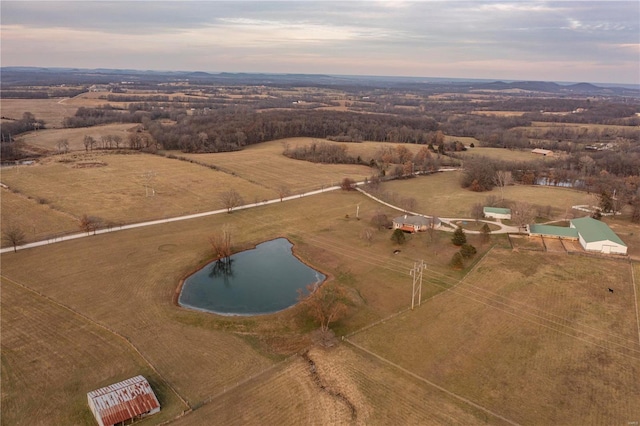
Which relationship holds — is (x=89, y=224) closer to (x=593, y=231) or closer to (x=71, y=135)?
(x=593, y=231)

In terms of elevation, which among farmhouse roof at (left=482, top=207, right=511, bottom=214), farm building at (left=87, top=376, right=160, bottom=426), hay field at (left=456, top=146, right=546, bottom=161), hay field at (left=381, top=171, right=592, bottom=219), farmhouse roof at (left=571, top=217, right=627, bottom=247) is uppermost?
hay field at (left=456, top=146, right=546, bottom=161)

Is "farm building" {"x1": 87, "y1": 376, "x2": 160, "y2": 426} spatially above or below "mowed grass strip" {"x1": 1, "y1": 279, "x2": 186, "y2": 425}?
above

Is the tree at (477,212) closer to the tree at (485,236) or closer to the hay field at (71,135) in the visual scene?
the tree at (485,236)

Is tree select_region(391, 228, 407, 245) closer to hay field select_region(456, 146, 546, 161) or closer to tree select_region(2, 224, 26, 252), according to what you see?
tree select_region(2, 224, 26, 252)

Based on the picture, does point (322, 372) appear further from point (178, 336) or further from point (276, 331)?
point (178, 336)

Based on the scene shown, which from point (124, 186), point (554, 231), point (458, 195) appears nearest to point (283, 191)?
point (124, 186)

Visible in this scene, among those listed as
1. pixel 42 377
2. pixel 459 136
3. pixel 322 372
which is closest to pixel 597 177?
pixel 459 136

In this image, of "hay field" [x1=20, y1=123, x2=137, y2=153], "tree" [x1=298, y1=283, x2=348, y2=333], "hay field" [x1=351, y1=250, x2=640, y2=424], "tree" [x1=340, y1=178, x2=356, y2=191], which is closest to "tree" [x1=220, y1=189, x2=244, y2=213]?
"tree" [x1=340, y1=178, x2=356, y2=191]
